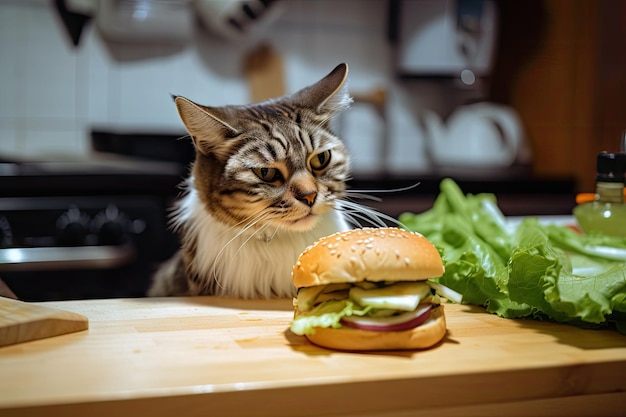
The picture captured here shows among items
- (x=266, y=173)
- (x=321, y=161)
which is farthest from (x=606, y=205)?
(x=266, y=173)

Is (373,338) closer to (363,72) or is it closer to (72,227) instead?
(72,227)

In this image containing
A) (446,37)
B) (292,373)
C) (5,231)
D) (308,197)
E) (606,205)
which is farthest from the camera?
(446,37)

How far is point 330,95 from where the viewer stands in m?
1.65

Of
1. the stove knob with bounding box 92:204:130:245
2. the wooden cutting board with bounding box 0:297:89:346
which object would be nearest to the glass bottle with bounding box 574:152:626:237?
the wooden cutting board with bounding box 0:297:89:346

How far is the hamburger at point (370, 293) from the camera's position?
1234 millimetres

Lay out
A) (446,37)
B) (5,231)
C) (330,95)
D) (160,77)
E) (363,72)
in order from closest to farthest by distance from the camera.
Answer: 1. (330,95)
2. (5,231)
3. (160,77)
4. (446,37)
5. (363,72)

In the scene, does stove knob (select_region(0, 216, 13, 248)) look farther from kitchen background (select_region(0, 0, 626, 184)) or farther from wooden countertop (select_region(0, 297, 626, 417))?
wooden countertop (select_region(0, 297, 626, 417))

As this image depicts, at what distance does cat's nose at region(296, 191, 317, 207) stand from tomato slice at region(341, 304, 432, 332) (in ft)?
1.16

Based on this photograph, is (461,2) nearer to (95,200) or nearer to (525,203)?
(525,203)

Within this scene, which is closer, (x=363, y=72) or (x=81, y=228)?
(x=81, y=228)

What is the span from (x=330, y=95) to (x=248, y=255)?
0.38 m

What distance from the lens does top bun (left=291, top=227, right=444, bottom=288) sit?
4.18 feet

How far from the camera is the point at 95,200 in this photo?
2988 millimetres

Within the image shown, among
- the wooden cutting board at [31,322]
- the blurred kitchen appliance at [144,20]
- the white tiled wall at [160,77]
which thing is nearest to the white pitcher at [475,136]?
the white tiled wall at [160,77]
